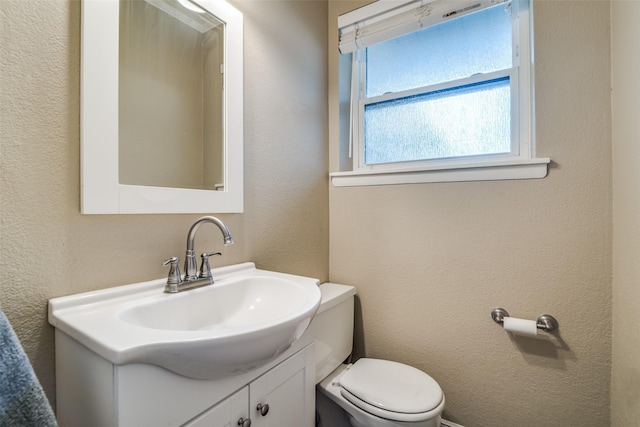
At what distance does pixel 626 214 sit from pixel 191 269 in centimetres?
136

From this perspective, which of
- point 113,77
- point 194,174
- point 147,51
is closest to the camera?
point 113,77

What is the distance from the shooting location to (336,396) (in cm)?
107

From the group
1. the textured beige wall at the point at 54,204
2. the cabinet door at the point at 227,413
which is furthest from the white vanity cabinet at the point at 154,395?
the textured beige wall at the point at 54,204

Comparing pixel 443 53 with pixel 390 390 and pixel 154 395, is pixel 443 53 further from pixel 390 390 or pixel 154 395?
pixel 154 395

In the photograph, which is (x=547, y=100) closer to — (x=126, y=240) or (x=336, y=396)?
(x=336, y=396)

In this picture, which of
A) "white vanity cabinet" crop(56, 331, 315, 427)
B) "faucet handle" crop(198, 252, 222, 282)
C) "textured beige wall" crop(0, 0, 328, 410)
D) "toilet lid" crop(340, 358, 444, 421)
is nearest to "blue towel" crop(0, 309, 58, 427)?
"white vanity cabinet" crop(56, 331, 315, 427)

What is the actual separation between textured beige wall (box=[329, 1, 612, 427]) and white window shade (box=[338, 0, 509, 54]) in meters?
0.31

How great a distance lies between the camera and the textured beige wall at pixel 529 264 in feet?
3.23

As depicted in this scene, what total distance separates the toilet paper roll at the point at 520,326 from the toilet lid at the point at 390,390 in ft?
1.16

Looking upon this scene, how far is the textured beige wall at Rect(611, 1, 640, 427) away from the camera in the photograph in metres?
0.80

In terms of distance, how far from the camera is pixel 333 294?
4.18 feet

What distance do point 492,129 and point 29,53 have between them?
1.53m

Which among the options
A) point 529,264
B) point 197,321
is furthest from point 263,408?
point 529,264

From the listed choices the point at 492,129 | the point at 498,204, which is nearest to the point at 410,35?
the point at 492,129
